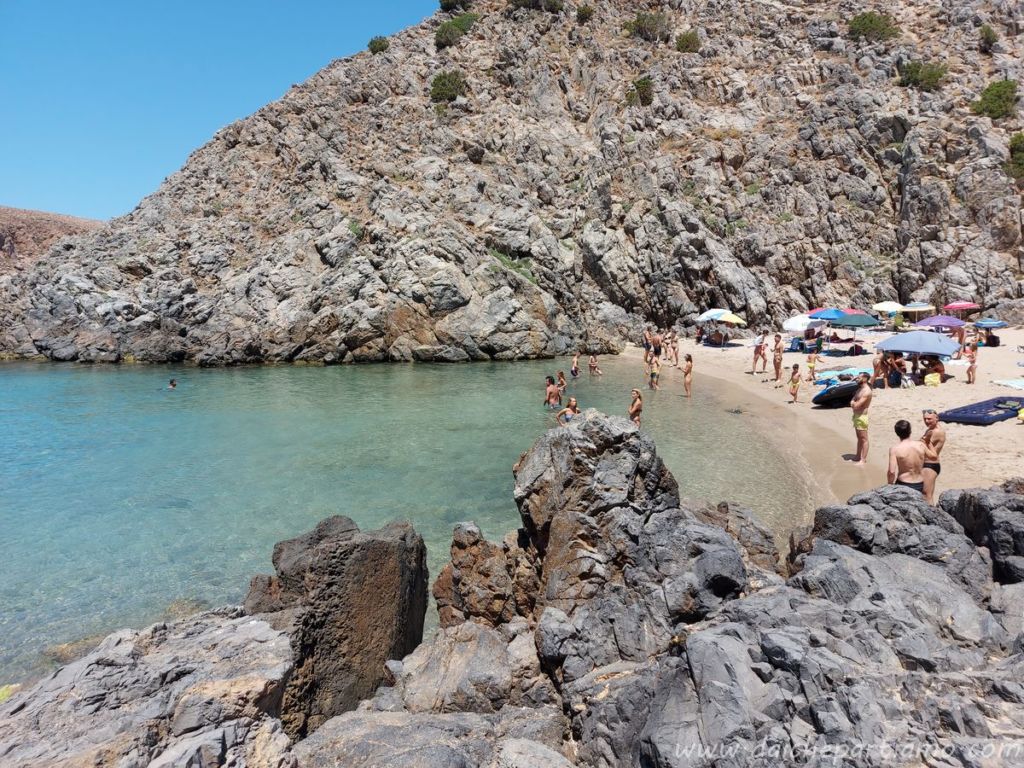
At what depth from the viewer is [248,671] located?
4.16 meters

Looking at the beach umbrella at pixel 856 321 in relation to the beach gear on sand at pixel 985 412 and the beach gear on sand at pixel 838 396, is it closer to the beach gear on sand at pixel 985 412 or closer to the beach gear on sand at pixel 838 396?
the beach gear on sand at pixel 838 396

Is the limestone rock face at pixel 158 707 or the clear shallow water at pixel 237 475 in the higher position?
the limestone rock face at pixel 158 707

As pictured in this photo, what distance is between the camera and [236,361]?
33.6m

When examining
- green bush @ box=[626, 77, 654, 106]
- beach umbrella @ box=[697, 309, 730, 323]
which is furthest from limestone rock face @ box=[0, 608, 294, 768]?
green bush @ box=[626, 77, 654, 106]

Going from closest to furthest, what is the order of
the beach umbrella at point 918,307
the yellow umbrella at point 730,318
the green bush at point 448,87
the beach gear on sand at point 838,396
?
the beach gear on sand at point 838,396 → the beach umbrella at point 918,307 → the yellow umbrella at point 730,318 → the green bush at point 448,87

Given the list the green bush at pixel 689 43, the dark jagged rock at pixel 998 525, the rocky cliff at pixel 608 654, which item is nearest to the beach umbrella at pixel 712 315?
the rocky cliff at pixel 608 654

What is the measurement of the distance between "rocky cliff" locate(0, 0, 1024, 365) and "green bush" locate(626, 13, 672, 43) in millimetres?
3346

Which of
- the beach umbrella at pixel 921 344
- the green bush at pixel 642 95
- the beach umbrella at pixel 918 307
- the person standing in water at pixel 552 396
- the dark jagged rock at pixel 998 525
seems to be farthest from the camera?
the green bush at pixel 642 95

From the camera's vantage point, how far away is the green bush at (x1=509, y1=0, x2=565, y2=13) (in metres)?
49.8

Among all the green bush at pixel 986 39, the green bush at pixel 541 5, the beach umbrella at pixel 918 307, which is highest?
the green bush at pixel 541 5

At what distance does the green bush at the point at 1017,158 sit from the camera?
32.9 metres

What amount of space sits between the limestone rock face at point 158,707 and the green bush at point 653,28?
57615 millimetres

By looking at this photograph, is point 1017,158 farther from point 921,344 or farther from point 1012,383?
point 921,344

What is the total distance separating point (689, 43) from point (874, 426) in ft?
148
